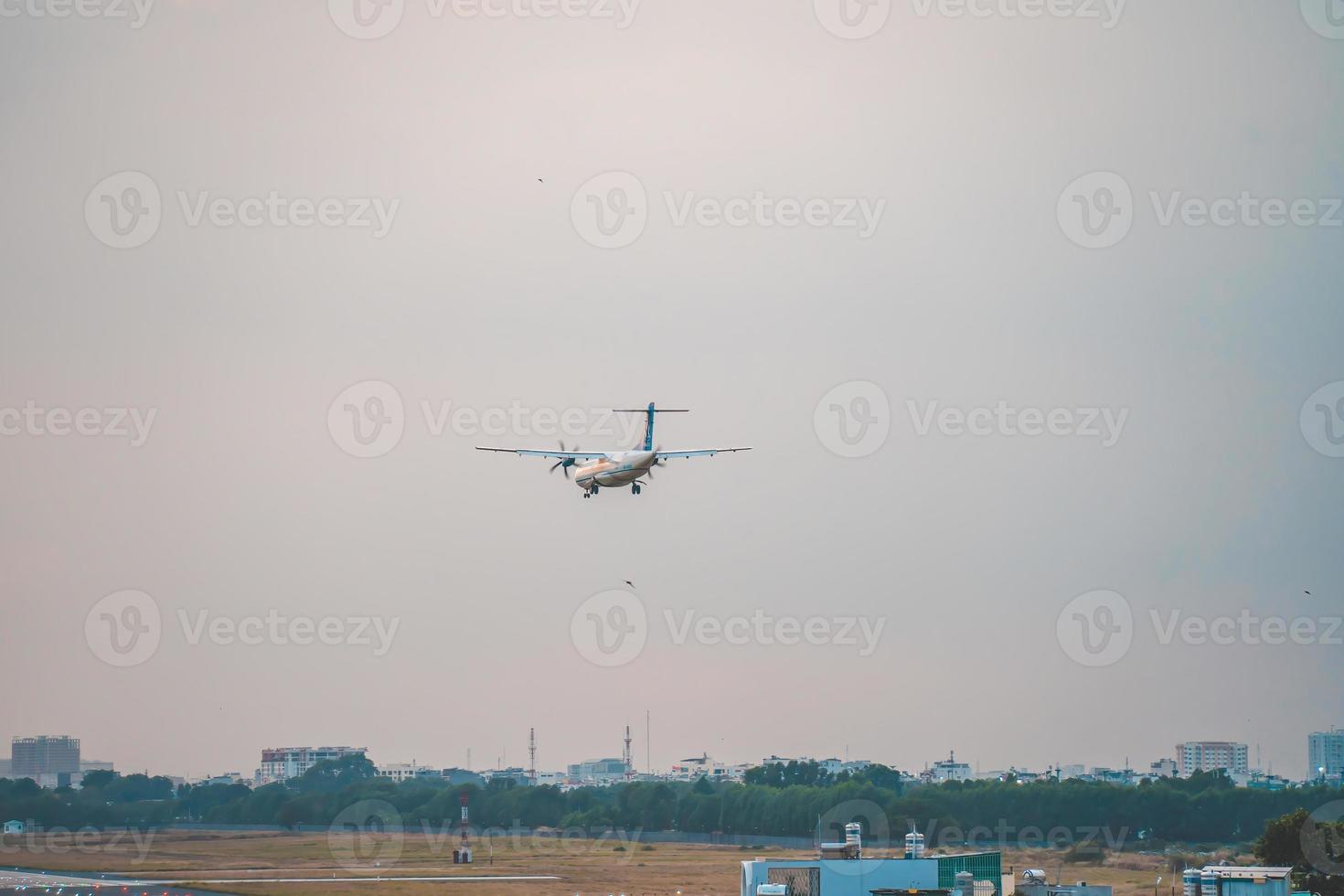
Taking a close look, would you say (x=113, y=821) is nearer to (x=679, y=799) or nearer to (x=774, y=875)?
(x=679, y=799)

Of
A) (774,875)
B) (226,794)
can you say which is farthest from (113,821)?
(774,875)

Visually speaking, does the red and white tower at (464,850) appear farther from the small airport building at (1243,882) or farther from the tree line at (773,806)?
the small airport building at (1243,882)

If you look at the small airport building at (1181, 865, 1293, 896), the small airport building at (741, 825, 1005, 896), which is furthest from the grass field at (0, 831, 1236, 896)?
the small airport building at (1181, 865, 1293, 896)

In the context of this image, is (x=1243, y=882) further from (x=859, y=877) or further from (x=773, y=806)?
(x=773, y=806)

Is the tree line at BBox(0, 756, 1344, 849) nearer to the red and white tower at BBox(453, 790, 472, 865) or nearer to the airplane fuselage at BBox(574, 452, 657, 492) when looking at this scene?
the red and white tower at BBox(453, 790, 472, 865)

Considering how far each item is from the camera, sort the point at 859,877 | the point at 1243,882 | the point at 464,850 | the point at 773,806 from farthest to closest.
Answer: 1. the point at 773,806
2. the point at 464,850
3. the point at 859,877
4. the point at 1243,882

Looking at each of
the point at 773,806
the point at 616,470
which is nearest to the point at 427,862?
the point at 616,470

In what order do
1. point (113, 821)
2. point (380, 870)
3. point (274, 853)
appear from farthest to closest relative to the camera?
point (113, 821)
point (274, 853)
point (380, 870)
